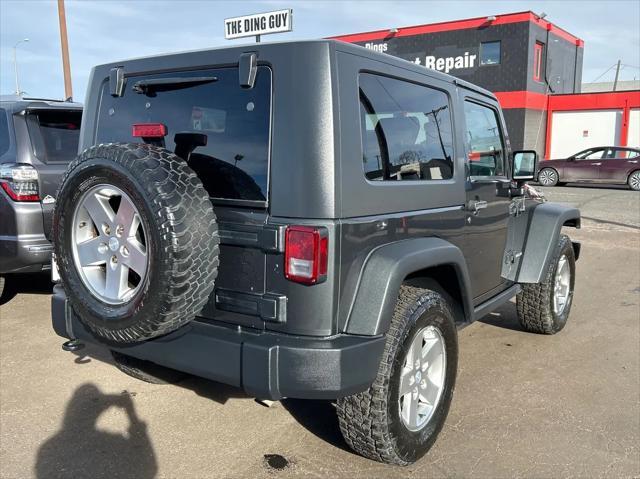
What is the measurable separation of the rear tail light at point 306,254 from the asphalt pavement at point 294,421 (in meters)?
1.09

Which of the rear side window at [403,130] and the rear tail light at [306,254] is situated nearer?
the rear tail light at [306,254]

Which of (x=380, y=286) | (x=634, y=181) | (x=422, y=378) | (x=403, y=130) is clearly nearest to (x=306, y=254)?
(x=380, y=286)

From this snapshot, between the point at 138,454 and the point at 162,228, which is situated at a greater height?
the point at 162,228

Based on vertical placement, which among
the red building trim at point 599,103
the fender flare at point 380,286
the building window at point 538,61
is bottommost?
the fender flare at point 380,286

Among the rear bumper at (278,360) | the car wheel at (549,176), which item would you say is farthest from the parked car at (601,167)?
the rear bumper at (278,360)

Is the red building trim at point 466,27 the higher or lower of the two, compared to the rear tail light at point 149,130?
higher

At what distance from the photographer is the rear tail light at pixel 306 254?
7.66 feet

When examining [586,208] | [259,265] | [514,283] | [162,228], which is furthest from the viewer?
[586,208]

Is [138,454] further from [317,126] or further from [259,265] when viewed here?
[317,126]

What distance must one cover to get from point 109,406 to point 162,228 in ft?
5.68

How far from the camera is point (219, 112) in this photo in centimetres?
262

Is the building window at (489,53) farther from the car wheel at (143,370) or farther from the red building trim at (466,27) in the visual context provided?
the car wheel at (143,370)

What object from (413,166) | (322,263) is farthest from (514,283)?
(322,263)

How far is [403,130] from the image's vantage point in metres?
2.95
